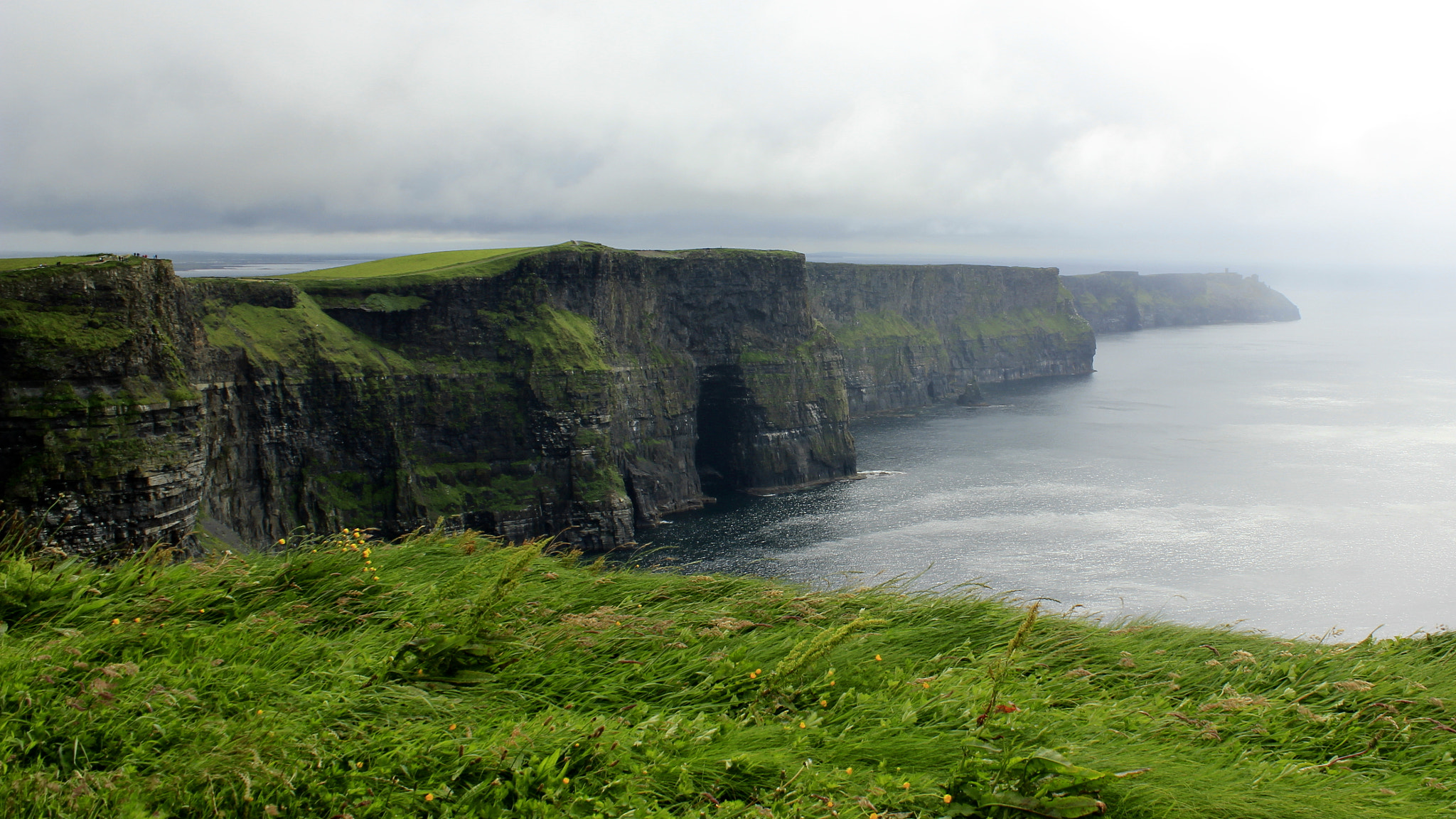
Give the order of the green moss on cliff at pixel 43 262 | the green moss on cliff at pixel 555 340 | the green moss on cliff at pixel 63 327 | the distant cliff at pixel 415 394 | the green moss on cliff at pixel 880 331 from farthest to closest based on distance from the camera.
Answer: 1. the green moss on cliff at pixel 880 331
2. the green moss on cliff at pixel 555 340
3. the green moss on cliff at pixel 43 262
4. the distant cliff at pixel 415 394
5. the green moss on cliff at pixel 63 327

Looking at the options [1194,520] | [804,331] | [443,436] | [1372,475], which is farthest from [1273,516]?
[443,436]

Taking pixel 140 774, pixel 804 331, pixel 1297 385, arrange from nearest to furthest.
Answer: pixel 140 774 < pixel 804 331 < pixel 1297 385

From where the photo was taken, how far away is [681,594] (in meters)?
10.4

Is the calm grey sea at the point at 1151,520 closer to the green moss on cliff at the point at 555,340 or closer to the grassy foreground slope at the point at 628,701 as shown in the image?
the green moss on cliff at the point at 555,340

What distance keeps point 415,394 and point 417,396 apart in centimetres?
25

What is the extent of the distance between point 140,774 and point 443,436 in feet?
243

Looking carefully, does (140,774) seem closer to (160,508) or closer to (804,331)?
(160,508)

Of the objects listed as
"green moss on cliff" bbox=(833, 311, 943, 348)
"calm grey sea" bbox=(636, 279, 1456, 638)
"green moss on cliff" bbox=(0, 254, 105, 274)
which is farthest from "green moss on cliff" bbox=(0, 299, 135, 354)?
"green moss on cliff" bbox=(833, 311, 943, 348)

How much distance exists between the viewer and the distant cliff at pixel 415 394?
4278 centimetres

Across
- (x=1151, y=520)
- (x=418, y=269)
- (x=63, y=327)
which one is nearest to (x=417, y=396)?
(x=418, y=269)

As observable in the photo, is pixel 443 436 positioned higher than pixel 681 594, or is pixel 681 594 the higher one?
pixel 681 594

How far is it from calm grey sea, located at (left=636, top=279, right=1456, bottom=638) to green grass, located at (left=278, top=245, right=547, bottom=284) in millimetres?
30481

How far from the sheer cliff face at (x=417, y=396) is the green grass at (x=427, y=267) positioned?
0.88 meters

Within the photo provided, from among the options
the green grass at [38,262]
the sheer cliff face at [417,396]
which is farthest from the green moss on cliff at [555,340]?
the green grass at [38,262]
